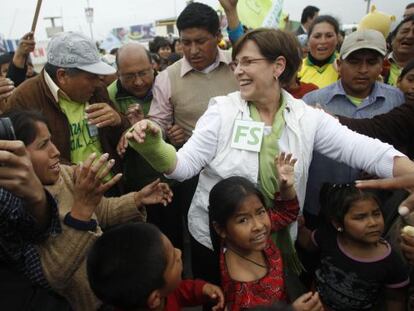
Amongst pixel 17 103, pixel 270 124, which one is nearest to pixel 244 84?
pixel 270 124

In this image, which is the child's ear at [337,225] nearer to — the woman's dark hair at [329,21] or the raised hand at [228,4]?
the raised hand at [228,4]

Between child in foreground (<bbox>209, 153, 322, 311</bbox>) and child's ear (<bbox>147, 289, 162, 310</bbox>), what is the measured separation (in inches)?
18.4

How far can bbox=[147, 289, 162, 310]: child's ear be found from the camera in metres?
1.25

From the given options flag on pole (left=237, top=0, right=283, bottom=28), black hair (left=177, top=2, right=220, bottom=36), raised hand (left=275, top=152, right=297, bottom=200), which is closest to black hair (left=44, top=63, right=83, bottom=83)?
black hair (left=177, top=2, right=220, bottom=36)

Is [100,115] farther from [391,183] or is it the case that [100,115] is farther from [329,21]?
[329,21]

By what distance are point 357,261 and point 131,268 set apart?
1241mm

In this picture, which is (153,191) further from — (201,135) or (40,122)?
(40,122)

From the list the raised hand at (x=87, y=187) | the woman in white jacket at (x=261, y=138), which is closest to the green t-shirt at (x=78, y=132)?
the woman in white jacket at (x=261, y=138)

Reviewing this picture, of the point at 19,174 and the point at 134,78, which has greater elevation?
the point at 19,174

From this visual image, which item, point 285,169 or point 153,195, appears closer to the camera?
point 285,169

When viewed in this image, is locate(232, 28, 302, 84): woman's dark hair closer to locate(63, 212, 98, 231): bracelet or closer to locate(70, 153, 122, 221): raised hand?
locate(70, 153, 122, 221): raised hand

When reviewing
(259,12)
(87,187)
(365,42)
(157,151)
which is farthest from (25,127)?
(259,12)

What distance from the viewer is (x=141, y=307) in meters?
1.27

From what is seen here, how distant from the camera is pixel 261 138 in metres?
1.76
